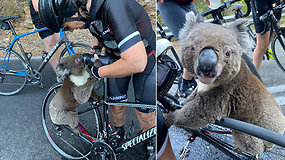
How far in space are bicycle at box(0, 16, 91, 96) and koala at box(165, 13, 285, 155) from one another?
52cm

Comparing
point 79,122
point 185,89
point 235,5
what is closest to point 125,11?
point 235,5

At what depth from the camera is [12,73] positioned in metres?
0.97

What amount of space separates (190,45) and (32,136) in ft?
2.69

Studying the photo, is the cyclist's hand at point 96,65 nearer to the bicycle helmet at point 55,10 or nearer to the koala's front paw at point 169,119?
the bicycle helmet at point 55,10

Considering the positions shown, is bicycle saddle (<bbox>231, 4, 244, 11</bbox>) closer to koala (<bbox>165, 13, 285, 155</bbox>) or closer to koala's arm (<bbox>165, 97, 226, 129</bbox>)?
koala (<bbox>165, 13, 285, 155</bbox>)

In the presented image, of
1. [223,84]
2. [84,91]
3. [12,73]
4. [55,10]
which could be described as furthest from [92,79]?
[223,84]

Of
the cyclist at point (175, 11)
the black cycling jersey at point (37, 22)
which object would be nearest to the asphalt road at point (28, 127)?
the black cycling jersey at point (37, 22)

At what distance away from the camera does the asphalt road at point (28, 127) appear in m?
0.80

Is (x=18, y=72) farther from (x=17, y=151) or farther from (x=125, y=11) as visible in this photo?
(x=125, y=11)

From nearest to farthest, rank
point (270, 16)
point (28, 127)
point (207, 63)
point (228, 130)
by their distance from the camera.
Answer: point (207, 63) < point (270, 16) < point (228, 130) < point (28, 127)

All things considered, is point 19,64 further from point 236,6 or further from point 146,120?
point 236,6

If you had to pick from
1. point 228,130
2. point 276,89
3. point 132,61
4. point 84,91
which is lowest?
point 228,130

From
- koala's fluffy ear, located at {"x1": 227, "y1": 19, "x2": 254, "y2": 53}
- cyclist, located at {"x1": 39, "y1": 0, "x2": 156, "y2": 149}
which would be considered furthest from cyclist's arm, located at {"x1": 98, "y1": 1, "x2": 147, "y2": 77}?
koala's fluffy ear, located at {"x1": 227, "y1": 19, "x2": 254, "y2": 53}

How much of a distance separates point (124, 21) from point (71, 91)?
1.50 ft
